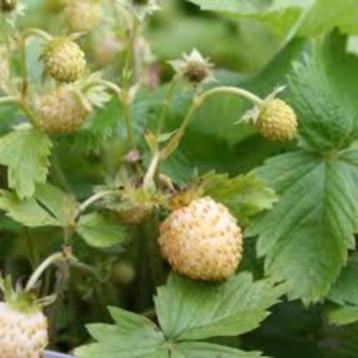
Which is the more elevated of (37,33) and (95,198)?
(37,33)

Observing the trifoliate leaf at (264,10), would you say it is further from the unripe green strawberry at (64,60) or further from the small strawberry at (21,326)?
the small strawberry at (21,326)

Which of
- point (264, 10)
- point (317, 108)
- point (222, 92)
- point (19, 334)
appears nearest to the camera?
point (19, 334)

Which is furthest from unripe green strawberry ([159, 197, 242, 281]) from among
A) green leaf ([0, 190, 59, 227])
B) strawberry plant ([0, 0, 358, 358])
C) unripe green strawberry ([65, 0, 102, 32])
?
unripe green strawberry ([65, 0, 102, 32])

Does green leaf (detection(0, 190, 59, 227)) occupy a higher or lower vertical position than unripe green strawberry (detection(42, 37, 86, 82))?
lower

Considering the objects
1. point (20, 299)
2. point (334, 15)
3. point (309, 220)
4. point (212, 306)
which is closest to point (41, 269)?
point (20, 299)

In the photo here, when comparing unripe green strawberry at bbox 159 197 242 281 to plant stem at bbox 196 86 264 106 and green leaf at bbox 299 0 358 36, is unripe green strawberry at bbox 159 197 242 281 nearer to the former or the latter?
plant stem at bbox 196 86 264 106

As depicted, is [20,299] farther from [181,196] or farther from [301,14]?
[301,14]
